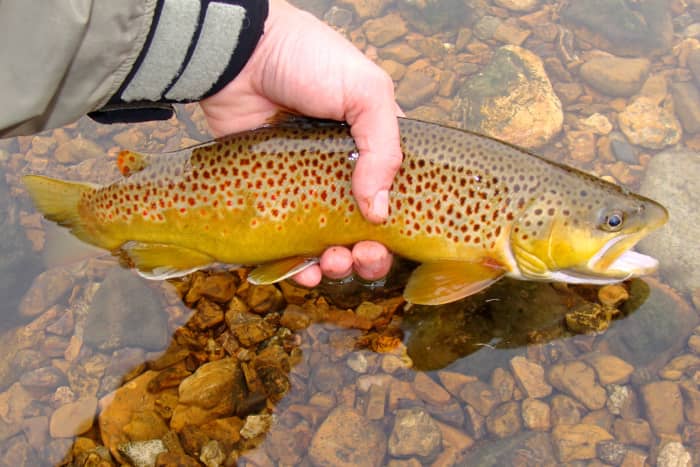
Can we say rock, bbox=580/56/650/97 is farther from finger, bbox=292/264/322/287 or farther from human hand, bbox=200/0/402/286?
finger, bbox=292/264/322/287

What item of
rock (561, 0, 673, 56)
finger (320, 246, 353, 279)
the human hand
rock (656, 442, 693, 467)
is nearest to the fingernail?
the human hand

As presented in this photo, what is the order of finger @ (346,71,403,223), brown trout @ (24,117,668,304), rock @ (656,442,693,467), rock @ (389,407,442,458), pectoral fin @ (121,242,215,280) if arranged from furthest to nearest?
1. pectoral fin @ (121,242,215,280)
2. rock @ (389,407,442,458)
3. rock @ (656,442,693,467)
4. brown trout @ (24,117,668,304)
5. finger @ (346,71,403,223)

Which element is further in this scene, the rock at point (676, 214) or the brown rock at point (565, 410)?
the rock at point (676, 214)

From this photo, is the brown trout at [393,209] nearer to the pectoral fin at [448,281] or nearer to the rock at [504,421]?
the pectoral fin at [448,281]

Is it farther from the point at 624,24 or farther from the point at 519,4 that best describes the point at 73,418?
the point at 624,24

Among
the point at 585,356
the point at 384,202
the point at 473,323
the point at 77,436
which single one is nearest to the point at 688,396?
the point at 585,356

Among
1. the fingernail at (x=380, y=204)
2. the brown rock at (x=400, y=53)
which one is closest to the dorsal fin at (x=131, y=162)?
the fingernail at (x=380, y=204)
